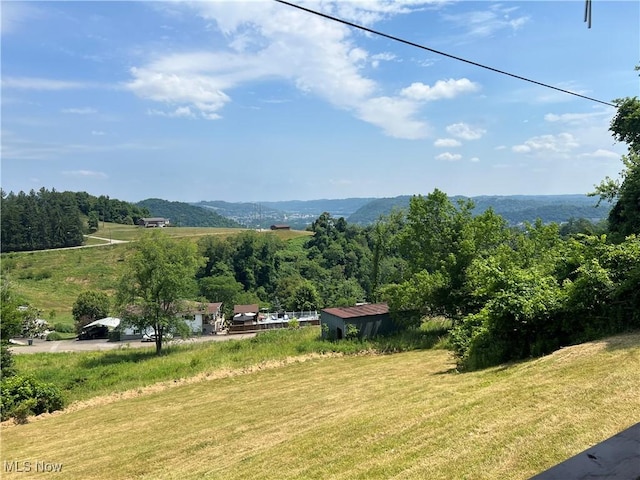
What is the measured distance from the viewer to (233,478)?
19.9 feet

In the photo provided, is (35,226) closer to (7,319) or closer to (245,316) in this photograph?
(245,316)

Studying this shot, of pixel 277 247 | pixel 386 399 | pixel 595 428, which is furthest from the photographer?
pixel 277 247

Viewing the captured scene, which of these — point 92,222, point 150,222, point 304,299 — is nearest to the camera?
point 304,299

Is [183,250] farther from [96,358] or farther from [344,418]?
[344,418]

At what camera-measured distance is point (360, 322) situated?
23984 millimetres

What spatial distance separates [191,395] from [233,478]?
10.5 m

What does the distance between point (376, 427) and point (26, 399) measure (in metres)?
14.8

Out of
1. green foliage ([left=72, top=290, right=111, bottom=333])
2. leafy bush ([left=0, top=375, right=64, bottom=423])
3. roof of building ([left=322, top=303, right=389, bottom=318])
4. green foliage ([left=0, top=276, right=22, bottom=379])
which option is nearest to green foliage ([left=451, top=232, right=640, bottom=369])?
roof of building ([left=322, top=303, right=389, bottom=318])

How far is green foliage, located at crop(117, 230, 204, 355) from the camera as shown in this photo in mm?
28828

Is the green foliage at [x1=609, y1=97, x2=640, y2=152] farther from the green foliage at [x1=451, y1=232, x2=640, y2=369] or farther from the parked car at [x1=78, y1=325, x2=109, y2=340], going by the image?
the parked car at [x1=78, y1=325, x2=109, y2=340]

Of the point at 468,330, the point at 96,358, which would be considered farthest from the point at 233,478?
the point at 96,358

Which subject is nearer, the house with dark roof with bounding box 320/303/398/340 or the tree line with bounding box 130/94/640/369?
the tree line with bounding box 130/94/640/369

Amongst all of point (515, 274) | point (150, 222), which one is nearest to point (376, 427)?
point (515, 274)

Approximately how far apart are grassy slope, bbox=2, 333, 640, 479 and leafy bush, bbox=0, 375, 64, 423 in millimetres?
1420
